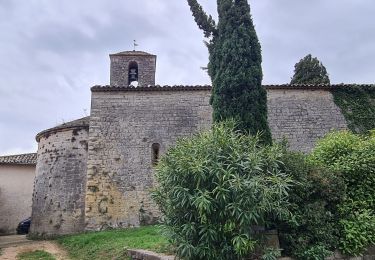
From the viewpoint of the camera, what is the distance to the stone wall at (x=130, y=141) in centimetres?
1432

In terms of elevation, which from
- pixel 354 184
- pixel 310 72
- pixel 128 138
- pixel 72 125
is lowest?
pixel 354 184

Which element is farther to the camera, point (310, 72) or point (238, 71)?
point (310, 72)

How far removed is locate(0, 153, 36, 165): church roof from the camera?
83.3ft

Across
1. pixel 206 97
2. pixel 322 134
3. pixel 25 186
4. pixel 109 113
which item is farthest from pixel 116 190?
pixel 25 186

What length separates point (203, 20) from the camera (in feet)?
43.9

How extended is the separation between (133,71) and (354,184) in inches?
597

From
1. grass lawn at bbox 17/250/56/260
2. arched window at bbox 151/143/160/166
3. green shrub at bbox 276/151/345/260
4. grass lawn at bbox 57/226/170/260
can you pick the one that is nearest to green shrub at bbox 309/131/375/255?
green shrub at bbox 276/151/345/260

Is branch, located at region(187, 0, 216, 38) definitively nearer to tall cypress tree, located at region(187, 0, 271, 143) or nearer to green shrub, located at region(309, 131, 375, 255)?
tall cypress tree, located at region(187, 0, 271, 143)

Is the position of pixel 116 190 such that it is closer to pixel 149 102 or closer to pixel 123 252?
pixel 149 102

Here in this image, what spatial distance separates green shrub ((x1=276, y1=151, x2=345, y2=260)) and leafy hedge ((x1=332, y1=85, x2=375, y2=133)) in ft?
32.1

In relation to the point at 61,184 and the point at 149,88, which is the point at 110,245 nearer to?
the point at 61,184

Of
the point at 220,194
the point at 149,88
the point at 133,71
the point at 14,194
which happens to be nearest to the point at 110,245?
the point at 220,194

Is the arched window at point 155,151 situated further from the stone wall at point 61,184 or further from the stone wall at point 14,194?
the stone wall at point 14,194

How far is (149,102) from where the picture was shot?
1563 cm
